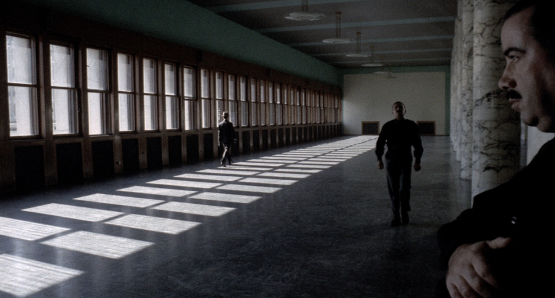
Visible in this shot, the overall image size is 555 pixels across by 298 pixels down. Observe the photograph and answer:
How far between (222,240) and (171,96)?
1095 cm

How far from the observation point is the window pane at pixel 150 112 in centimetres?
1509

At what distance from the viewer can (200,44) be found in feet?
58.9

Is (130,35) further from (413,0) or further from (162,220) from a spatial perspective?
(413,0)

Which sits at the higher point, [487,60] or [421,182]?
[487,60]

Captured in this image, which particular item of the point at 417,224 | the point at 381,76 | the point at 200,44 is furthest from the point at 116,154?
the point at 381,76

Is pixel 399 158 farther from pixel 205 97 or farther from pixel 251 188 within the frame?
pixel 205 97

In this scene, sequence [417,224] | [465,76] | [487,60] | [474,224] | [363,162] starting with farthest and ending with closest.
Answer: [363,162], [465,76], [487,60], [417,224], [474,224]

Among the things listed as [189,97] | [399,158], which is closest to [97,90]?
[189,97]

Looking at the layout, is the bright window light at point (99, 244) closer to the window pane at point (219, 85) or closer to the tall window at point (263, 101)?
the window pane at point (219, 85)

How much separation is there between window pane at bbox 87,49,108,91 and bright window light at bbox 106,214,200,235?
259 inches

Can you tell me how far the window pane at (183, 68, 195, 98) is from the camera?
673 inches

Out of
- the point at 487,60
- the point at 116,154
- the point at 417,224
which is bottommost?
the point at 417,224

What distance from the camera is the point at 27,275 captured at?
478 cm

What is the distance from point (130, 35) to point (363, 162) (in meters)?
9.30
